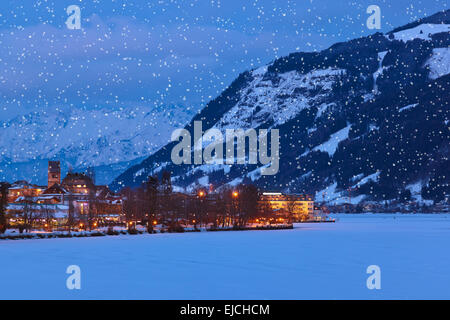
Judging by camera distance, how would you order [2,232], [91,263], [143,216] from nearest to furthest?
[91,263] < [2,232] < [143,216]

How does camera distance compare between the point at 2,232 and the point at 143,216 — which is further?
the point at 143,216

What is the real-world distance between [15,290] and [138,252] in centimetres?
3194

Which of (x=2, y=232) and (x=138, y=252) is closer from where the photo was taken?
(x=138, y=252)

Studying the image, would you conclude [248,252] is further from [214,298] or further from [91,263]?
[214,298]
